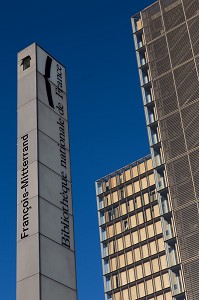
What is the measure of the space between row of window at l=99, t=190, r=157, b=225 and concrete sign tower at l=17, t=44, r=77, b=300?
102m

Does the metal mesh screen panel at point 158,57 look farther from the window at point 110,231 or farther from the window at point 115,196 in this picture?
the window at point 110,231

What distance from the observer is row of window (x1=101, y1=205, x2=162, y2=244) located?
4673 inches

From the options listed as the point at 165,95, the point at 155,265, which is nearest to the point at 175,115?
the point at 165,95

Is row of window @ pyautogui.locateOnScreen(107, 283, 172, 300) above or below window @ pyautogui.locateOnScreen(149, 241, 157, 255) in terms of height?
below

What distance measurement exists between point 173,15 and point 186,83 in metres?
14.2

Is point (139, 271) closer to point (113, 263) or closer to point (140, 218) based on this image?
point (113, 263)

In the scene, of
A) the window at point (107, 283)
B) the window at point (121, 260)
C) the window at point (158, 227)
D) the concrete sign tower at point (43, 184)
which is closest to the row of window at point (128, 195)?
the window at point (158, 227)

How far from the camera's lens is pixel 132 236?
4801 inches

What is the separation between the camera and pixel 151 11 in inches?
4082

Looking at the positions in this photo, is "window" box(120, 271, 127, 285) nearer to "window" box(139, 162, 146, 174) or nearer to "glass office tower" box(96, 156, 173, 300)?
"glass office tower" box(96, 156, 173, 300)

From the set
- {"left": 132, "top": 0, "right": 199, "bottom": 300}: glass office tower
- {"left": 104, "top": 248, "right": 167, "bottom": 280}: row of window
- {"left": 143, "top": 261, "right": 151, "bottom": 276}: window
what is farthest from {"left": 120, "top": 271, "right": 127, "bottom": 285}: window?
{"left": 132, "top": 0, "right": 199, "bottom": 300}: glass office tower

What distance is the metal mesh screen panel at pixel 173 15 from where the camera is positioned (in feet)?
325

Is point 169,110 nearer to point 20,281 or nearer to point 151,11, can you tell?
point 151,11

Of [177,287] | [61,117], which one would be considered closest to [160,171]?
[177,287]
